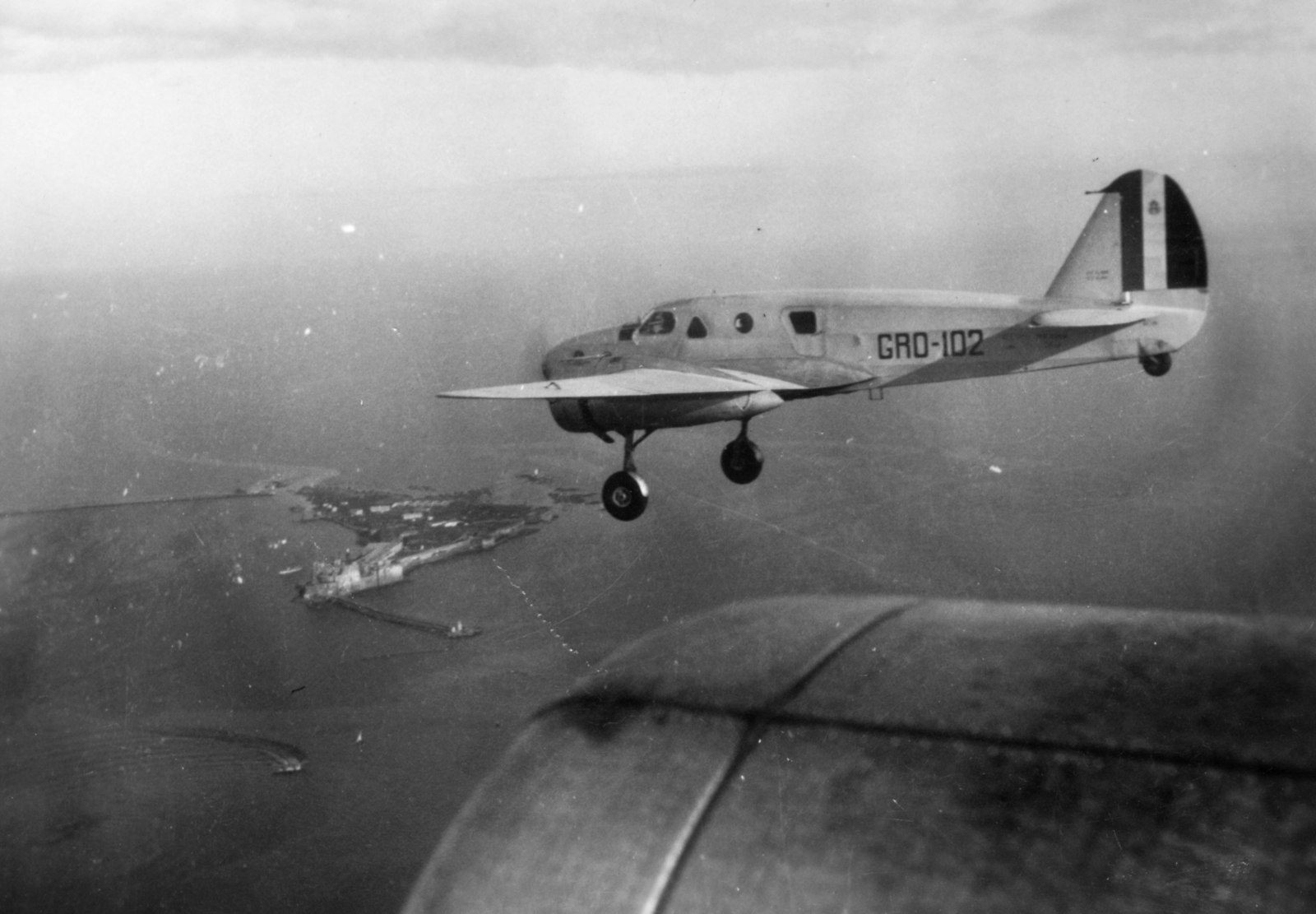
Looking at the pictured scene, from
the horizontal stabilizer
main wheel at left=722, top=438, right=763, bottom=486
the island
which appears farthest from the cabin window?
the island

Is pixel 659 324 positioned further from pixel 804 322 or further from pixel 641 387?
pixel 804 322

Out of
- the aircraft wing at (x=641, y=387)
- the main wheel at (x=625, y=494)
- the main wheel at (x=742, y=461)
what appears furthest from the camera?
the main wheel at (x=742, y=461)

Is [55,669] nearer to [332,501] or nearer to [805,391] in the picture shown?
[332,501]

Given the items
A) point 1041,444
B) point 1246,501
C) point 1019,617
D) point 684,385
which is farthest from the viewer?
point 1041,444

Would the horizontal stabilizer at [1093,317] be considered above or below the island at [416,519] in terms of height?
above

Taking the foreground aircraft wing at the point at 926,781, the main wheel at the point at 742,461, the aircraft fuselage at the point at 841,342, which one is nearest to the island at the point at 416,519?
the aircraft fuselage at the point at 841,342

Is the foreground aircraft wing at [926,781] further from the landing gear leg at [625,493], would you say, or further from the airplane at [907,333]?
the airplane at [907,333]

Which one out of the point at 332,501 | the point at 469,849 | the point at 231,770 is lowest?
the point at 231,770

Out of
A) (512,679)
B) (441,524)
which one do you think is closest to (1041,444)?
(512,679)
